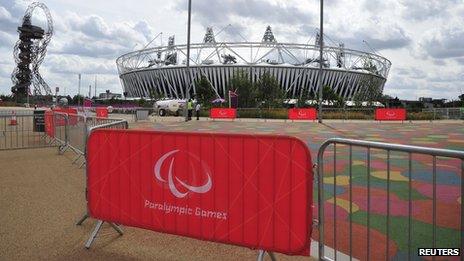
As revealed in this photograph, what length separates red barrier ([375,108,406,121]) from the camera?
36.0m

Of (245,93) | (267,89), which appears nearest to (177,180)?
(245,93)

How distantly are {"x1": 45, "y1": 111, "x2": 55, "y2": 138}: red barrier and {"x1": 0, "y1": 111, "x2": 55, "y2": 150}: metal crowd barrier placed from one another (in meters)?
0.29

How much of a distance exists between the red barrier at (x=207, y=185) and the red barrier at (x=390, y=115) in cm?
3400

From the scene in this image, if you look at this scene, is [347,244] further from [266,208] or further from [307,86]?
[307,86]

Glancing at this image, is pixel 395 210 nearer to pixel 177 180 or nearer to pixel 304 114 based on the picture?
pixel 177 180

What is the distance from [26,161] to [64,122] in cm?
218

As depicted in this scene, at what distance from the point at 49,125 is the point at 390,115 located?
2810cm

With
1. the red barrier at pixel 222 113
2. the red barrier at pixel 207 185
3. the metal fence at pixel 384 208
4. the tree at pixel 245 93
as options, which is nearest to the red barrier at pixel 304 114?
the red barrier at pixel 222 113

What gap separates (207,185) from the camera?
14.0 feet

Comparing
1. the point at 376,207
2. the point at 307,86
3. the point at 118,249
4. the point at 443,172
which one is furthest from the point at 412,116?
the point at 307,86

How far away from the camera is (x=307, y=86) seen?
104812mm

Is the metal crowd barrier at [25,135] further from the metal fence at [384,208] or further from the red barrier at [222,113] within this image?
the red barrier at [222,113]

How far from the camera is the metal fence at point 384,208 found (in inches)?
149

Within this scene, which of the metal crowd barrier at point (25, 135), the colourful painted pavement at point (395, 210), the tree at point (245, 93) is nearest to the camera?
the colourful painted pavement at point (395, 210)
